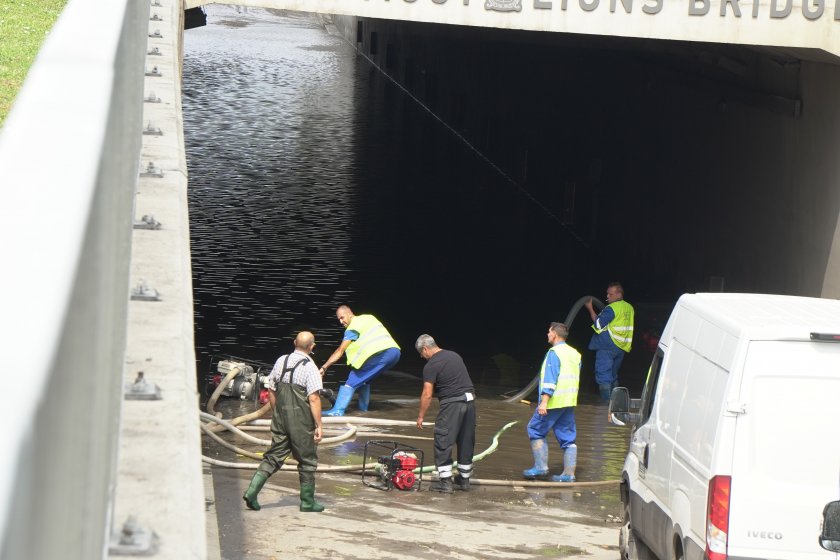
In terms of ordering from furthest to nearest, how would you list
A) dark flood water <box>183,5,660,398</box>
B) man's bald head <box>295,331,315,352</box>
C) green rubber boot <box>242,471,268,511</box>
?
dark flood water <box>183,5,660,398</box> → man's bald head <box>295,331,315,352</box> → green rubber boot <box>242,471,268,511</box>

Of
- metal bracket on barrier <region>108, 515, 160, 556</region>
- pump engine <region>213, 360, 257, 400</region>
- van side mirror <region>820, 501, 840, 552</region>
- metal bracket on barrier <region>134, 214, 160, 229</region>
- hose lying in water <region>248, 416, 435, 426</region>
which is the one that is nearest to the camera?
metal bracket on barrier <region>108, 515, 160, 556</region>

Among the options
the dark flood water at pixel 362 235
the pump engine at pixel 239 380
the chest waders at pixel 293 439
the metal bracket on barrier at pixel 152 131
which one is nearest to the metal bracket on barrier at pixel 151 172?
the metal bracket on barrier at pixel 152 131

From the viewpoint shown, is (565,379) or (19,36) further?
(565,379)

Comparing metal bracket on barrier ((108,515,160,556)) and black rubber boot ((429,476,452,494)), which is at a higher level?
metal bracket on barrier ((108,515,160,556))

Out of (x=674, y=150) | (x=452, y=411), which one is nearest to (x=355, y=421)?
(x=452, y=411)

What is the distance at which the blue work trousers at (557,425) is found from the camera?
13.7 m

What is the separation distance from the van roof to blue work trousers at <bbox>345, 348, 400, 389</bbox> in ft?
23.3

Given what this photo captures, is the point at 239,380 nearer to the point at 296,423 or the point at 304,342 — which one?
the point at 304,342

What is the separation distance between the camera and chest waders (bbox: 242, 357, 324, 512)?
11.7 m

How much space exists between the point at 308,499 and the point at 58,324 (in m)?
10.7

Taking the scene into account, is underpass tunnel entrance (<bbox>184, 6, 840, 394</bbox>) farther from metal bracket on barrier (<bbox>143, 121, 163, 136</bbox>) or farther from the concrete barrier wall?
the concrete barrier wall

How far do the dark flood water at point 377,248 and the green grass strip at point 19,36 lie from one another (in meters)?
5.17

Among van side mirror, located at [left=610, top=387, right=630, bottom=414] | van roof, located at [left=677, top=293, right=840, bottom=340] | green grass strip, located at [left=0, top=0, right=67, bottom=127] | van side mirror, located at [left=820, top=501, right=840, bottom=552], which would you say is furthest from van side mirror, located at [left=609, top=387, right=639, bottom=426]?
green grass strip, located at [left=0, top=0, right=67, bottom=127]

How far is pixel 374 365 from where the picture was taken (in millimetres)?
16312
